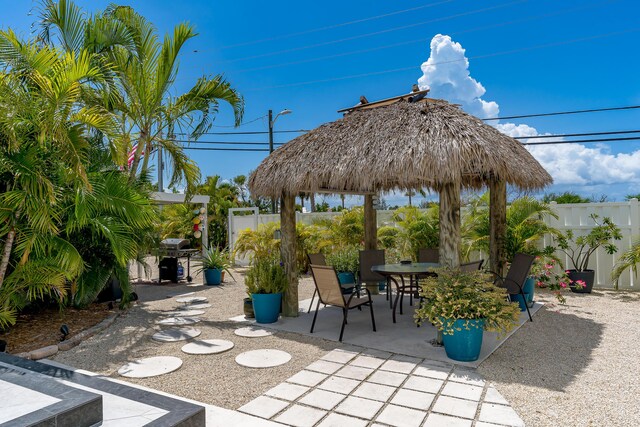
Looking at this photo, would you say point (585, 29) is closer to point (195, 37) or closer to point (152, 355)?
point (195, 37)

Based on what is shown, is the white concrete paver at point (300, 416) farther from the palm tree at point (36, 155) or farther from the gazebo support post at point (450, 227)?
the palm tree at point (36, 155)

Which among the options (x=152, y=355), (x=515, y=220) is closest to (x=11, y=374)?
(x=152, y=355)

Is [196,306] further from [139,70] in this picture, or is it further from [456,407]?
[456,407]

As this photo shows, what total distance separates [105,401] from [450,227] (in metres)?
4.16

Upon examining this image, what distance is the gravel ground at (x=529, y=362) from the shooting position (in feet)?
11.9

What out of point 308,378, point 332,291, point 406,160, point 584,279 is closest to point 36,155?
point 332,291

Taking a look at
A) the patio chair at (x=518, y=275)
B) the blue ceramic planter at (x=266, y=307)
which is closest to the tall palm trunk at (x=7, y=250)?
the blue ceramic planter at (x=266, y=307)

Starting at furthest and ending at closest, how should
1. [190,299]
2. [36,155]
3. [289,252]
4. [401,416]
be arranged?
[190,299]
[289,252]
[36,155]
[401,416]

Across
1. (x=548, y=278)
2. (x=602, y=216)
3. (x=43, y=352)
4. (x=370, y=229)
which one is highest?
(x=602, y=216)

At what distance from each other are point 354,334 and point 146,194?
4.10 metres

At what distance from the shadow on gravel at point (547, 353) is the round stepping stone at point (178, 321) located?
14.5 feet

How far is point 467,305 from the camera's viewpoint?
15.0 ft

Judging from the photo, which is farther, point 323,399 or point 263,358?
point 263,358

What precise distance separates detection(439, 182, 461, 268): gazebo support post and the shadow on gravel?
1.21 m
